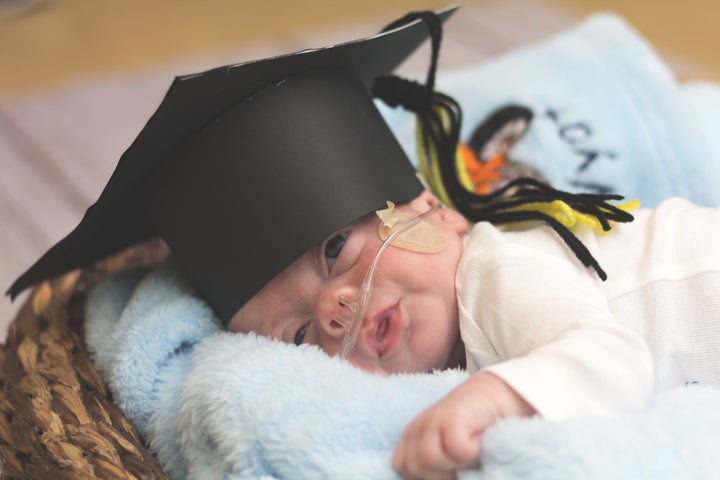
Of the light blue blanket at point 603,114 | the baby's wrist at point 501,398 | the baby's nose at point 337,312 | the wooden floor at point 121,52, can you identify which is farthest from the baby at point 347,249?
the wooden floor at point 121,52

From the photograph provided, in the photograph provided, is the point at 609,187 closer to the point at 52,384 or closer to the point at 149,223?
the point at 149,223

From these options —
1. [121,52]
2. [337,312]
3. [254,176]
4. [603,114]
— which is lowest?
[603,114]

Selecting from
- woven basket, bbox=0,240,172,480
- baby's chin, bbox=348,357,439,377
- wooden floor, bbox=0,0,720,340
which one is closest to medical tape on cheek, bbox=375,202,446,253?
baby's chin, bbox=348,357,439,377

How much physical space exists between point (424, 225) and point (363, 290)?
0.38ft

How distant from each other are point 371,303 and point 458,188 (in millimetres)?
296

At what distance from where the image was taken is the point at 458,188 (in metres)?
1.13

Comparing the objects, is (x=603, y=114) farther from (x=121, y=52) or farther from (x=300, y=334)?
(x=121, y=52)

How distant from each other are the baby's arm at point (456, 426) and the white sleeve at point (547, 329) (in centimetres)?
2

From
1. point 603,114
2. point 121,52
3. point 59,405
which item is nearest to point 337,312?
point 59,405

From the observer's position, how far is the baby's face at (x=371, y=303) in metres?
0.90

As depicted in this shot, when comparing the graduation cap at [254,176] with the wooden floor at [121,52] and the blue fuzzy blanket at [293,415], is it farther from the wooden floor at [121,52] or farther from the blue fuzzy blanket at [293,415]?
the wooden floor at [121,52]

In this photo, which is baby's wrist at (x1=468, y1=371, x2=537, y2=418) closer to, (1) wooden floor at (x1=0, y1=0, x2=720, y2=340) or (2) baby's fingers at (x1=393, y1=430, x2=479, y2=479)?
(2) baby's fingers at (x1=393, y1=430, x2=479, y2=479)

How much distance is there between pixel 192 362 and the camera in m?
0.97

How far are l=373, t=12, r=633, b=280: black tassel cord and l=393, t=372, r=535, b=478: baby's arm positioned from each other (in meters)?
0.26
